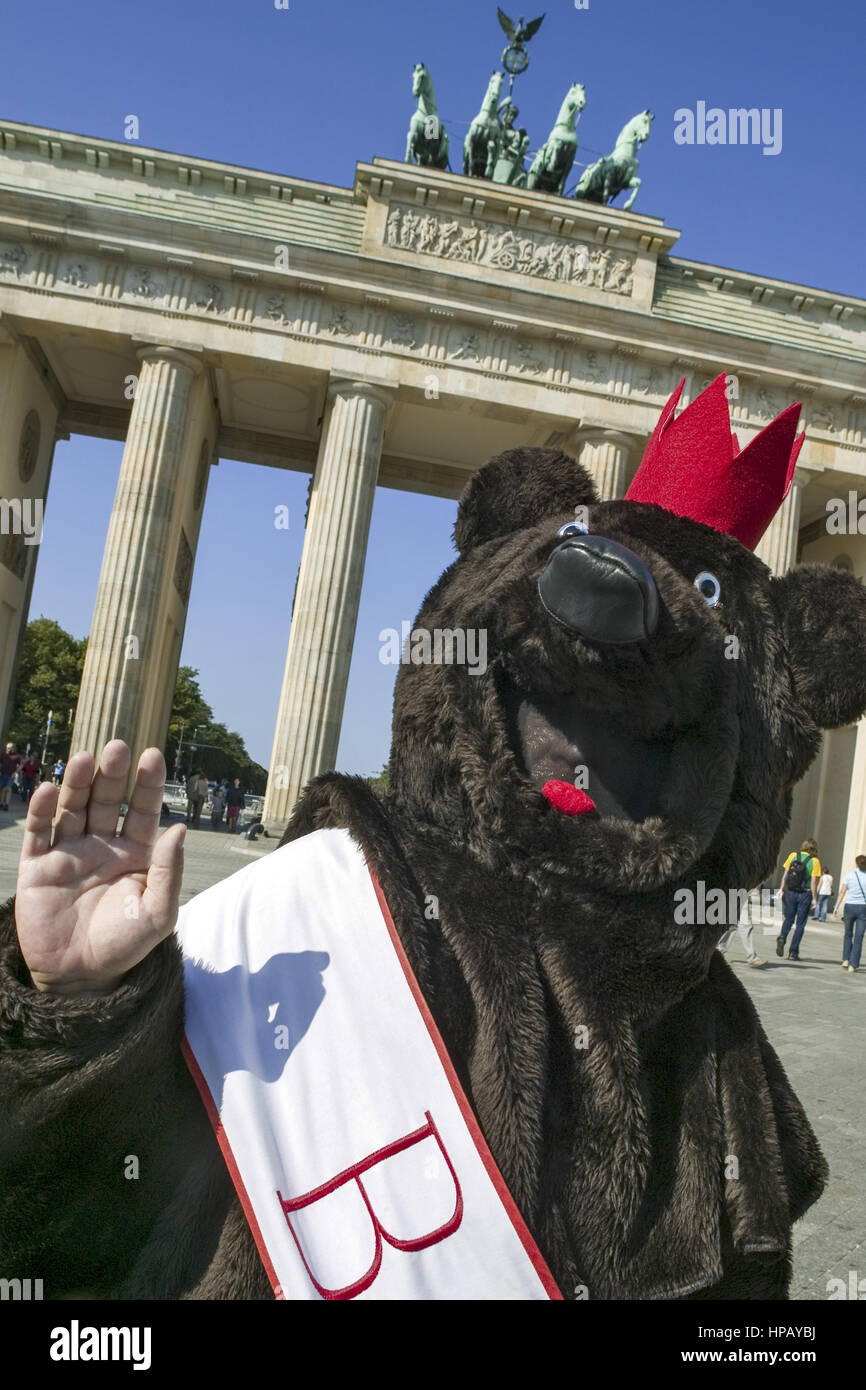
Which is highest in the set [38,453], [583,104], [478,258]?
[583,104]

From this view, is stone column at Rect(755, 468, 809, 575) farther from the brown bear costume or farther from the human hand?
the human hand

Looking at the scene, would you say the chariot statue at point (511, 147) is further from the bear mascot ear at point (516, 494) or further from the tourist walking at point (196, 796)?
the bear mascot ear at point (516, 494)

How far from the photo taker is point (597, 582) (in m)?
1.39

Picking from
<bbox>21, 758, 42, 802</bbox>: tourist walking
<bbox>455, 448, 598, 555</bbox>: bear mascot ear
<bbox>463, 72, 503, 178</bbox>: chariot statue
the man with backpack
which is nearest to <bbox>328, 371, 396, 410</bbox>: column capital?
<bbox>463, 72, 503, 178</bbox>: chariot statue

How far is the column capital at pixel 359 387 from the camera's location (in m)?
21.7

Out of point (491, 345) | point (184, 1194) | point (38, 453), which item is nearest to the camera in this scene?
point (184, 1194)

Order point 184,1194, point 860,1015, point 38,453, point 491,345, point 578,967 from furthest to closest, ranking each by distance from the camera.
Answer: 1. point 38,453
2. point 491,345
3. point 860,1015
4. point 578,967
5. point 184,1194

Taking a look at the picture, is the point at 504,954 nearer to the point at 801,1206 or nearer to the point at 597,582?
the point at 597,582

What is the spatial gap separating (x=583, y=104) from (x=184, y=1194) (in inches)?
1155

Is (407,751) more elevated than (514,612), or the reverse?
(514,612)

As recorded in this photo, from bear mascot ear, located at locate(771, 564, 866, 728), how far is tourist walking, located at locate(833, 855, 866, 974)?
40.1 feet

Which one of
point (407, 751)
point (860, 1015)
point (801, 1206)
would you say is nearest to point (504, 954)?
point (407, 751)

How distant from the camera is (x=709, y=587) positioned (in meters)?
1.65

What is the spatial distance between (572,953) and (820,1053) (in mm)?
6374
